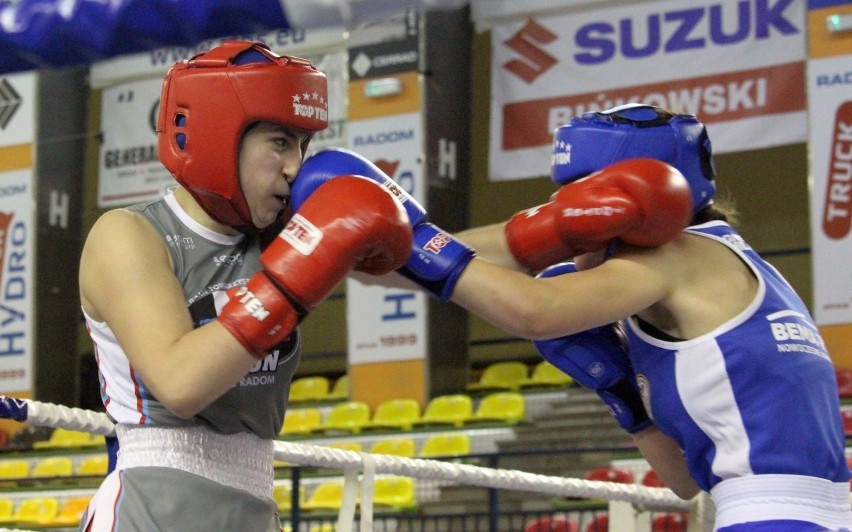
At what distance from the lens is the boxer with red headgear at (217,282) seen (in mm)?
1506

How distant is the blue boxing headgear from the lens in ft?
6.53

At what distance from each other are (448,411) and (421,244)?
20.8ft

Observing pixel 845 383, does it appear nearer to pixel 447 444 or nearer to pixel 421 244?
pixel 447 444

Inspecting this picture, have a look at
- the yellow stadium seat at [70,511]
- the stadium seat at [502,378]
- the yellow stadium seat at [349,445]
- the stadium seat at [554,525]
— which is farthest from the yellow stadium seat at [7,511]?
the stadium seat at [554,525]

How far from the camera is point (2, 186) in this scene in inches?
400

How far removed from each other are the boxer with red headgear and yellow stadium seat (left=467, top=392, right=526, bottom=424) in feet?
20.1

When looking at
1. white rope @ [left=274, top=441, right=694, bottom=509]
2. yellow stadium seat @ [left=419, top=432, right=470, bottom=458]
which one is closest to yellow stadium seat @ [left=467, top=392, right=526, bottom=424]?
yellow stadium seat @ [left=419, top=432, right=470, bottom=458]

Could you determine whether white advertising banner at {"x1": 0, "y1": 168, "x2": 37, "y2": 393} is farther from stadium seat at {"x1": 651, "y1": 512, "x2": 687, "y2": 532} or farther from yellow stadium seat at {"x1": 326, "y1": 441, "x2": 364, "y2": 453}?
stadium seat at {"x1": 651, "y1": 512, "x2": 687, "y2": 532}

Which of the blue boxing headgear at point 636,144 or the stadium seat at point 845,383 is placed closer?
the blue boxing headgear at point 636,144

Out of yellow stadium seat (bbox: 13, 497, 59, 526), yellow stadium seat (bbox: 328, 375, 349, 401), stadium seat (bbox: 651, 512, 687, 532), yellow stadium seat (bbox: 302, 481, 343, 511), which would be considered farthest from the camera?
yellow stadium seat (bbox: 328, 375, 349, 401)

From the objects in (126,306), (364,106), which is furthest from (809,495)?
(364,106)

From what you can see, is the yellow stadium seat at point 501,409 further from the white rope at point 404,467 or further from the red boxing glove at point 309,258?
the red boxing glove at point 309,258

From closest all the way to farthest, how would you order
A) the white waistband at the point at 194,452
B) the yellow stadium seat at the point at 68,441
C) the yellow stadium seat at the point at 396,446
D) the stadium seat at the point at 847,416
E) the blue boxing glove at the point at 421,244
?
1. the white waistband at the point at 194,452
2. the blue boxing glove at the point at 421,244
3. the stadium seat at the point at 847,416
4. the yellow stadium seat at the point at 396,446
5. the yellow stadium seat at the point at 68,441

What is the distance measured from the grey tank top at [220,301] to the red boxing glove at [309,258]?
147 millimetres
